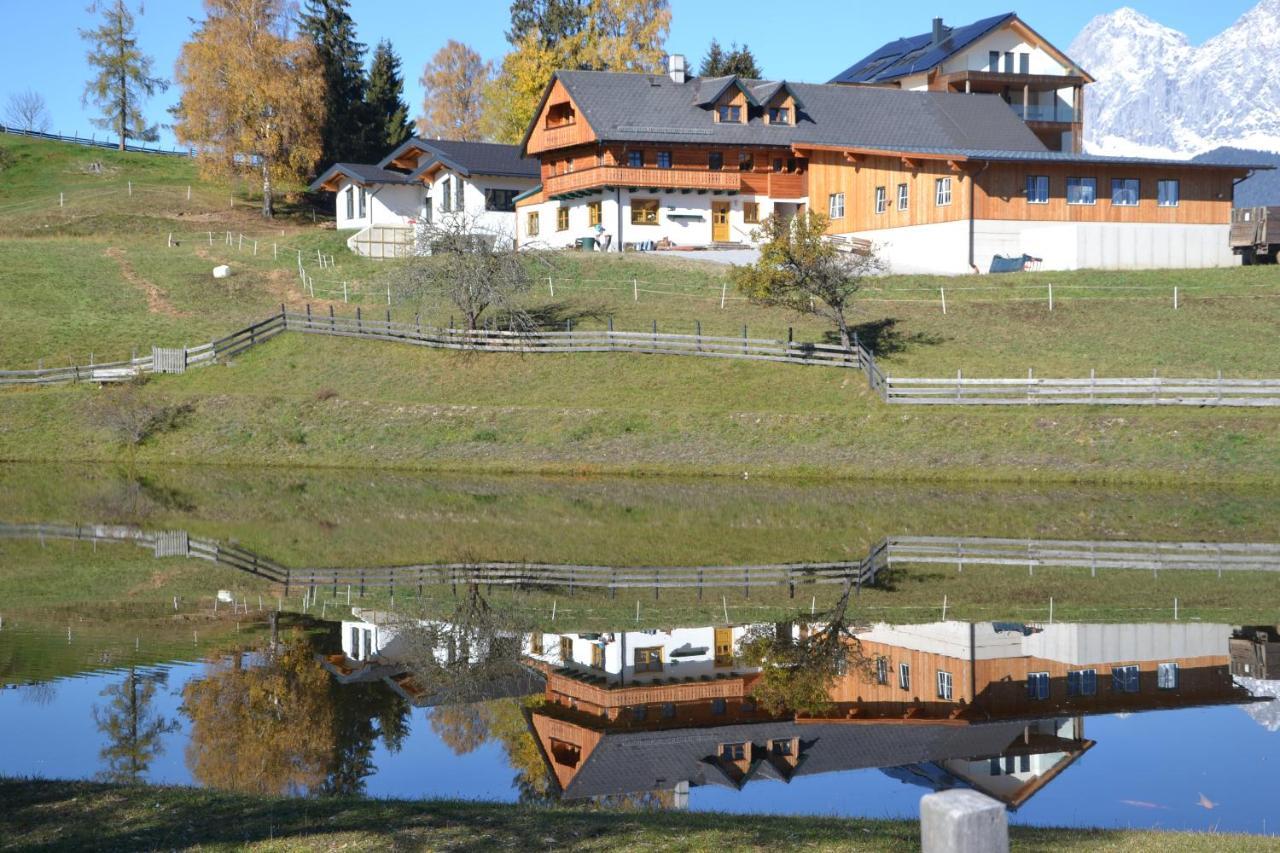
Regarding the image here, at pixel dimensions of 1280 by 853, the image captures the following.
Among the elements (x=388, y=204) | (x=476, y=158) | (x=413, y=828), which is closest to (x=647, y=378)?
(x=476, y=158)

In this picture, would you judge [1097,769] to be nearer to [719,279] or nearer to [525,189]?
[719,279]

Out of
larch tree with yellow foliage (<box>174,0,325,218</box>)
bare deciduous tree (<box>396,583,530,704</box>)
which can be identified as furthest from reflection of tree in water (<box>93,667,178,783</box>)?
larch tree with yellow foliage (<box>174,0,325,218</box>)

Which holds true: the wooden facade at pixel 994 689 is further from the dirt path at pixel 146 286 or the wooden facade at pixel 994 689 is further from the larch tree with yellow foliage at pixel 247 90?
the larch tree with yellow foliage at pixel 247 90

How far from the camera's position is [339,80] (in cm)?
8675

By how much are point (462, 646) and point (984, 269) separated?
4381 cm

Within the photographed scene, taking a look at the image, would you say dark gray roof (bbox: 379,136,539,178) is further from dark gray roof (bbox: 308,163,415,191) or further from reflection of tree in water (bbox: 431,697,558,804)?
reflection of tree in water (bbox: 431,697,558,804)

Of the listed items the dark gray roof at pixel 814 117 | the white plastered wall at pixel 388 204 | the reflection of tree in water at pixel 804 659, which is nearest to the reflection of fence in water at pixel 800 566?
the reflection of tree in water at pixel 804 659

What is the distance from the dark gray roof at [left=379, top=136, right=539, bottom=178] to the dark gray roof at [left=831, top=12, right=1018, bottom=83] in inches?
875

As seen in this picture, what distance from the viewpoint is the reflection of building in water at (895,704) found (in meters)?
14.0

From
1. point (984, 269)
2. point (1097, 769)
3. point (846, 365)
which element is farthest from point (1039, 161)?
point (1097, 769)

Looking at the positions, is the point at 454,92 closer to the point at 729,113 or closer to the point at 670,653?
the point at 729,113

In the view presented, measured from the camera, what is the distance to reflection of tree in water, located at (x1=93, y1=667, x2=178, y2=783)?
14039 mm

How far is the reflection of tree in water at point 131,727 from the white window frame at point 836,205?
5165 centimetres

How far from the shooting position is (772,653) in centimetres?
1895
